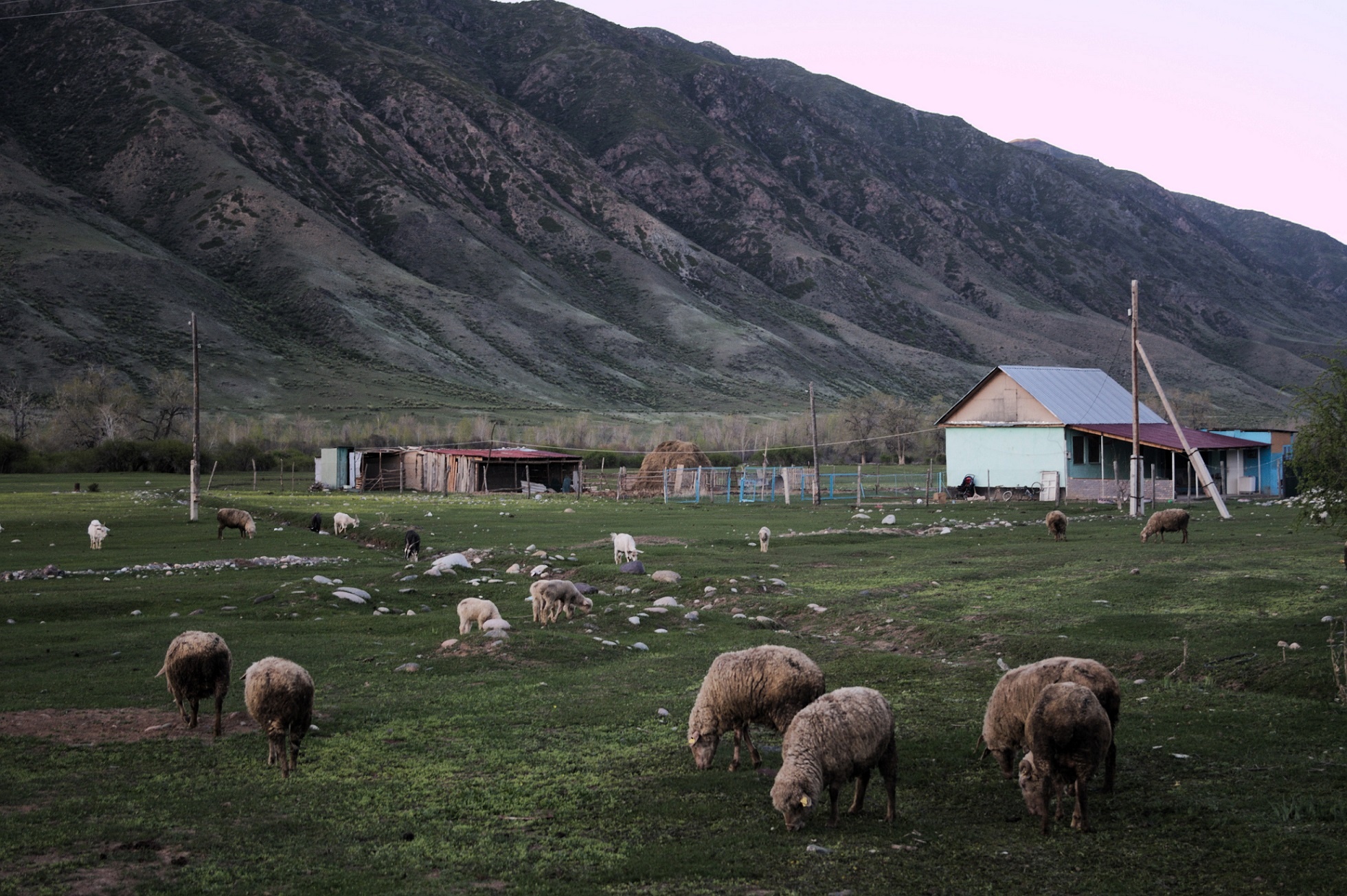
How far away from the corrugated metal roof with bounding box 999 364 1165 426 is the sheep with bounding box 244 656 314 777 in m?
50.6

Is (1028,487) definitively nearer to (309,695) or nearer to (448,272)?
(309,695)

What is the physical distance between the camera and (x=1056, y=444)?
55688mm

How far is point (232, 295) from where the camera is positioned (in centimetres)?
14862

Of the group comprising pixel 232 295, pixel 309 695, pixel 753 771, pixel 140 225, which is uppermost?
pixel 140 225

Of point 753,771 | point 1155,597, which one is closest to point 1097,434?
point 1155,597

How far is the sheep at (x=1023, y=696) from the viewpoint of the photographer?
9891 millimetres

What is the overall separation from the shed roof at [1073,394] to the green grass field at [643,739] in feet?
98.3

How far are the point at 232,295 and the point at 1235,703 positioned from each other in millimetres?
154544

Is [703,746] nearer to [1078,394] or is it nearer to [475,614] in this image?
[475,614]

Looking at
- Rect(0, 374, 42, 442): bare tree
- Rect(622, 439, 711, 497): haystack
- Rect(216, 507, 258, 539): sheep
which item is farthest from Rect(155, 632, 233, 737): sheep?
Rect(0, 374, 42, 442): bare tree

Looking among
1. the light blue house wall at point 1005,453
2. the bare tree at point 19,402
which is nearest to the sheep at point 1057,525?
the light blue house wall at point 1005,453

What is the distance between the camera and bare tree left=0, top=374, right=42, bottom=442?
3944 inches

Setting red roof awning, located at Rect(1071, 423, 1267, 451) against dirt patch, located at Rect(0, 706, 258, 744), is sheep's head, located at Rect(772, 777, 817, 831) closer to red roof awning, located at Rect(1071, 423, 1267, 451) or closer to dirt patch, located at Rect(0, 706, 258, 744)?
dirt patch, located at Rect(0, 706, 258, 744)

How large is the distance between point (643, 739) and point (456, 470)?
211 ft
